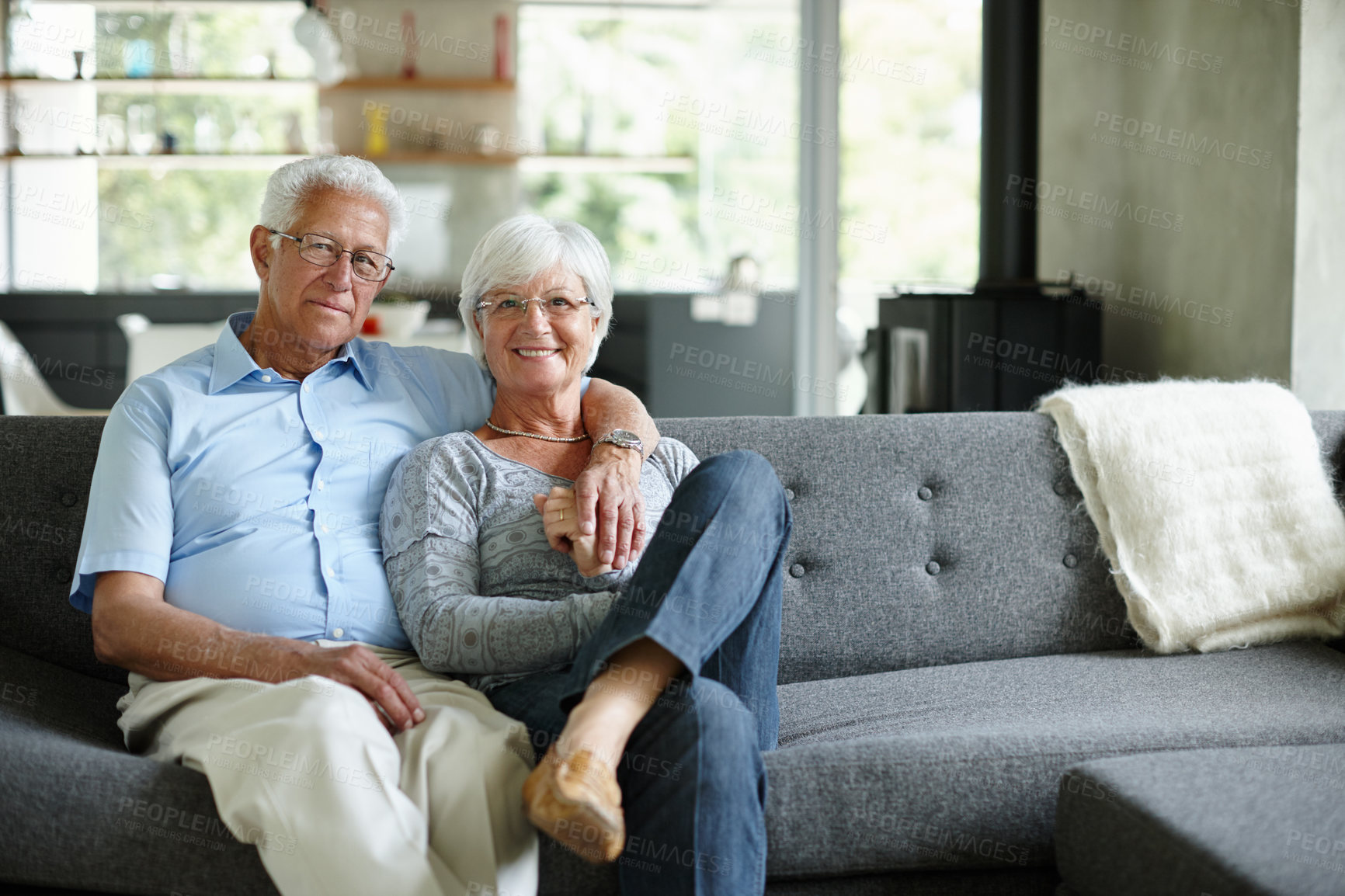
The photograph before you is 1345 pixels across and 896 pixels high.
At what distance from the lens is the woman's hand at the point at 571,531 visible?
1455 mm

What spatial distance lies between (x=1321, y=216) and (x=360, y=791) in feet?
8.99

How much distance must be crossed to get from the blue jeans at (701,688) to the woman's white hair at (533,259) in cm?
41

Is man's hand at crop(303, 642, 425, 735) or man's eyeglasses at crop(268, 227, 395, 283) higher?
man's eyeglasses at crop(268, 227, 395, 283)

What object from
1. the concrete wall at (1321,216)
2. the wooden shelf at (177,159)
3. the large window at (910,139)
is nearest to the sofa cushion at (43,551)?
the concrete wall at (1321,216)

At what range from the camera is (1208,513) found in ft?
6.23

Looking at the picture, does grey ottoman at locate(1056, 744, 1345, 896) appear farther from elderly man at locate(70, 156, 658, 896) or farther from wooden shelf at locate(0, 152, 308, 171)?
wooden shelf at locate(0, 152, 308, 171)

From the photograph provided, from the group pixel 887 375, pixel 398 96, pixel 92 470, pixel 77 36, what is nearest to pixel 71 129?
pixel 77 36

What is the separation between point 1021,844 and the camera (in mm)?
1376

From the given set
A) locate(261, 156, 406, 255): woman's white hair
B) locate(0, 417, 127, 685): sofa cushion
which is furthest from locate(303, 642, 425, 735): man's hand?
locate(261, 156, 406, 255): woman's white hair

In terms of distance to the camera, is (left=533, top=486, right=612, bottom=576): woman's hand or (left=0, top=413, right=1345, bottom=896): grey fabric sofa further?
(left=533, top=486, right=612, bottom=576): woman's hand

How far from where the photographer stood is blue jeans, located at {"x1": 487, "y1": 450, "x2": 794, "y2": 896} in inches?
47.4

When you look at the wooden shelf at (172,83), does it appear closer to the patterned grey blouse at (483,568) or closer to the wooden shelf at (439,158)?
the wooden shelf at (439,158)

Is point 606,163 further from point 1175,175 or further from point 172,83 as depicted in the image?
point 1175,175

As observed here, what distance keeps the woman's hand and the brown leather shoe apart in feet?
1.08
